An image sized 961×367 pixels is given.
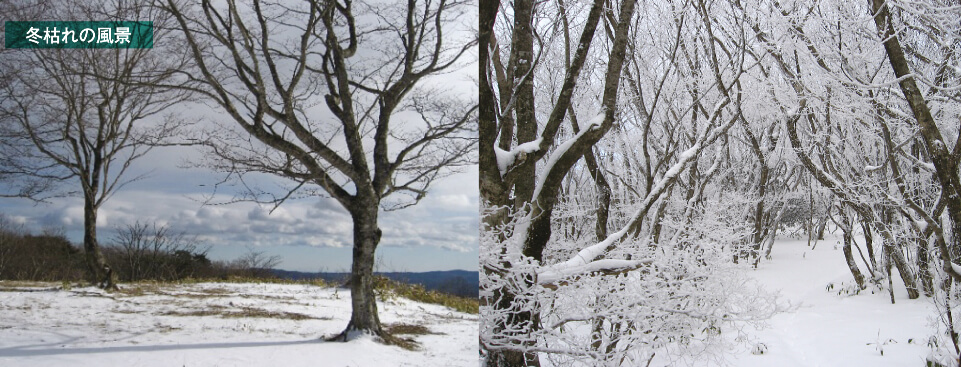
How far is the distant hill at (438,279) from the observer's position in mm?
1538

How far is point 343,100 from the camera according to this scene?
5.16 ft

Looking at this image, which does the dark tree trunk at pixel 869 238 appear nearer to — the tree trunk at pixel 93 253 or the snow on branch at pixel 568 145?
the snow on branch at pixel 568 145

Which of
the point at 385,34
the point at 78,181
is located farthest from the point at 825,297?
the point at 78,181

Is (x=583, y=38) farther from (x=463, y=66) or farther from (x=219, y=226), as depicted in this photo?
(x=219, y=226)

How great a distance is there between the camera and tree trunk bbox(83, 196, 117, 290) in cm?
127

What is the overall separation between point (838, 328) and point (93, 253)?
3340 millimetres

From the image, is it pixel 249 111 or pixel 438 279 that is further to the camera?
pixel 438 279

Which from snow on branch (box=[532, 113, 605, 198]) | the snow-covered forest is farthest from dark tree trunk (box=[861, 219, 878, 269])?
snow on branch (box=[532, 113, 605, 198])

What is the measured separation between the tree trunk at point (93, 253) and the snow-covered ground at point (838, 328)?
2.67 meters

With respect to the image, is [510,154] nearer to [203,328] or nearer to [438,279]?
[438,279]

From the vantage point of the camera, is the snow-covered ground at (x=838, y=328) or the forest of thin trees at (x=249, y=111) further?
the snow-covered ground at (x=838, y=328)

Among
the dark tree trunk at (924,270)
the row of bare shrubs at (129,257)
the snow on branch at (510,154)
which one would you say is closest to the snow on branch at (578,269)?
the snow on branch at (510,154)

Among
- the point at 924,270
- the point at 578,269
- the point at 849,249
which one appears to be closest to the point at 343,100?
the point at 578,269

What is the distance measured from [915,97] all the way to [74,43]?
10.0 feet
